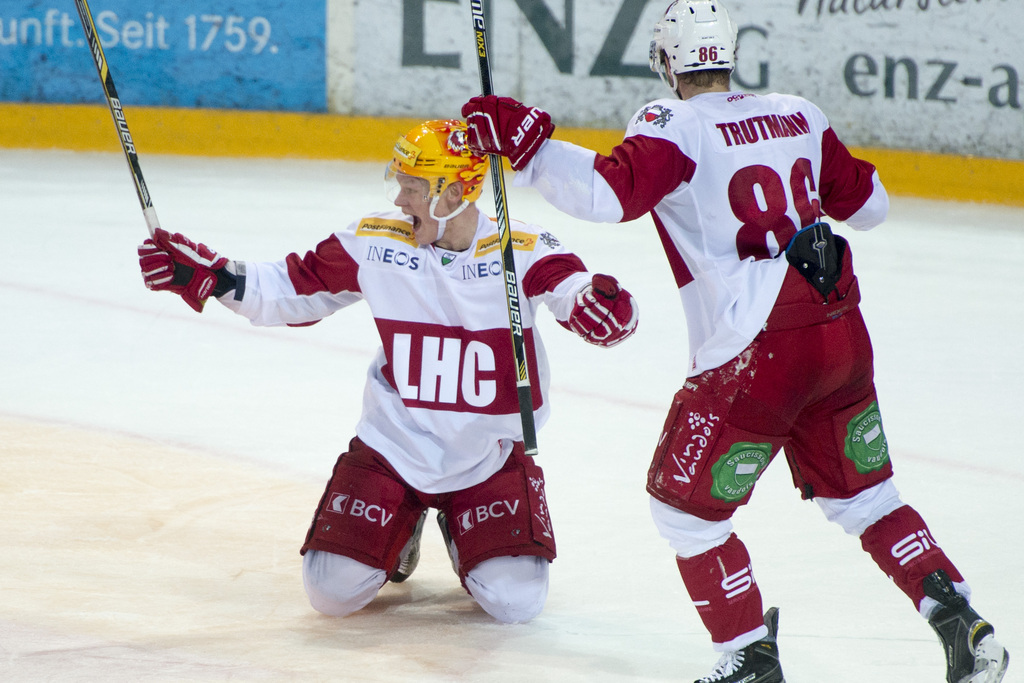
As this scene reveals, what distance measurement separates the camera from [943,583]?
7.29 ft

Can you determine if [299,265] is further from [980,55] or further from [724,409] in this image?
[980,55]

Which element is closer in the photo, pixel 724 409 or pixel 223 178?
pixel 724 409

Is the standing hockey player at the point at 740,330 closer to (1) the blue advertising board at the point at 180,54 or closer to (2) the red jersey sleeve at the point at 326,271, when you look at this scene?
(2) the red jersey sleeve at the point at 326,271

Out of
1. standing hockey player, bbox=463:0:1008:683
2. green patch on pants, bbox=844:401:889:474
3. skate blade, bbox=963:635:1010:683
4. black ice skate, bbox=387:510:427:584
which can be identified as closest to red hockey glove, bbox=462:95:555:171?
standing hockey player, bbox=463:0:1008:683

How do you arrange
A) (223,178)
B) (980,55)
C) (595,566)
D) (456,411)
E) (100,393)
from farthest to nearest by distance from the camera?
(223,178) → (980,55) → (100,393) → (595,566) → (456,411)

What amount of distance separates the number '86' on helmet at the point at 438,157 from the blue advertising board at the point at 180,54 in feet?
19.9

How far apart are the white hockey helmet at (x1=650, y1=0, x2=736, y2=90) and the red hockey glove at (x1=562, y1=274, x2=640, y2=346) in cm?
39

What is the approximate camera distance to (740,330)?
2.19 metres

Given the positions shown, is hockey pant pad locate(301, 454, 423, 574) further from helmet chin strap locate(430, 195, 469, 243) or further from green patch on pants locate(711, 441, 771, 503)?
green patch on pants locate(711, 441, 771, 503)

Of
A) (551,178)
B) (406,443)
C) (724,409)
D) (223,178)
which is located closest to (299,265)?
(406,443)

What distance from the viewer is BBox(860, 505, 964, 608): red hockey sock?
7.35 feet

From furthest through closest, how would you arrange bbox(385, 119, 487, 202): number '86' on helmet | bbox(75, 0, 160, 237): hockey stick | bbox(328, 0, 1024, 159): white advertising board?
bbox(328, 0, 1024, 159): white advertising board → bbox(75, 0, 160, 237): hockey stick → bbox(385, 119, 487, 202): number '86' on helmet

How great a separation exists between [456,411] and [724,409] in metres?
0.68

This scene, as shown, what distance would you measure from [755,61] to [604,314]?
5.91 meters
